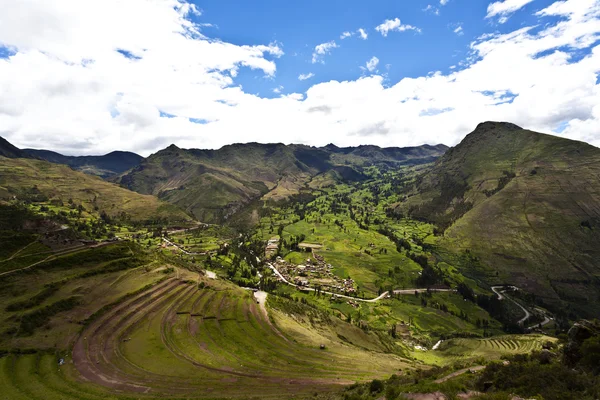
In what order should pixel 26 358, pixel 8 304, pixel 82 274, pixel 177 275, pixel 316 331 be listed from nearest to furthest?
pixel 26 358, pixel 8 304, pixel 82 274, pixel 316 331, pixel 177 275

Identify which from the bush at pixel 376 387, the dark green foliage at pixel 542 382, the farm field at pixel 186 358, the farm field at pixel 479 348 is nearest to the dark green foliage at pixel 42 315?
the farm field at pixel 186 358

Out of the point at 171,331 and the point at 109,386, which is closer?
the point at 109,386

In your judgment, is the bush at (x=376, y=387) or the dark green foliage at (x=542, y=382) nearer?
the dark green foliage at (x=542, y=382)

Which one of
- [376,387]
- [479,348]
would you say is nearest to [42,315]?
[376,387]

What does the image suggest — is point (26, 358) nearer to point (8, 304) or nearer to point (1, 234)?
point (8, 304)

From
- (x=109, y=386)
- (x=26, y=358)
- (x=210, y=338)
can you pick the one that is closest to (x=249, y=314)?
(x=210, y=338)

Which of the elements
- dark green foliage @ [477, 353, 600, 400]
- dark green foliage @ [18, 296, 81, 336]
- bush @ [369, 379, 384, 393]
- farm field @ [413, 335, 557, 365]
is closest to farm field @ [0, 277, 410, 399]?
dark green foliage @ [18, 296, 81, 336]

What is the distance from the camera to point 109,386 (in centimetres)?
5941

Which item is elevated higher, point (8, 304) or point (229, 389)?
point (8, 304)

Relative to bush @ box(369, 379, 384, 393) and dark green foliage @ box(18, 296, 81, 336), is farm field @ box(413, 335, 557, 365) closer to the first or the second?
bush @ box(369, 379, 384, 393)

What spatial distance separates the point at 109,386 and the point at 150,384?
25.2 ft

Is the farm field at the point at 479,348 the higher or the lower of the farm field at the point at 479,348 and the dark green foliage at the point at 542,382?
the lower

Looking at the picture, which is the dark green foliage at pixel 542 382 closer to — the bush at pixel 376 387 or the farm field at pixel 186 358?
the bush at pixel 376 387

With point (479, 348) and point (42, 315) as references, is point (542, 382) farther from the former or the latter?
point (479, 348)
